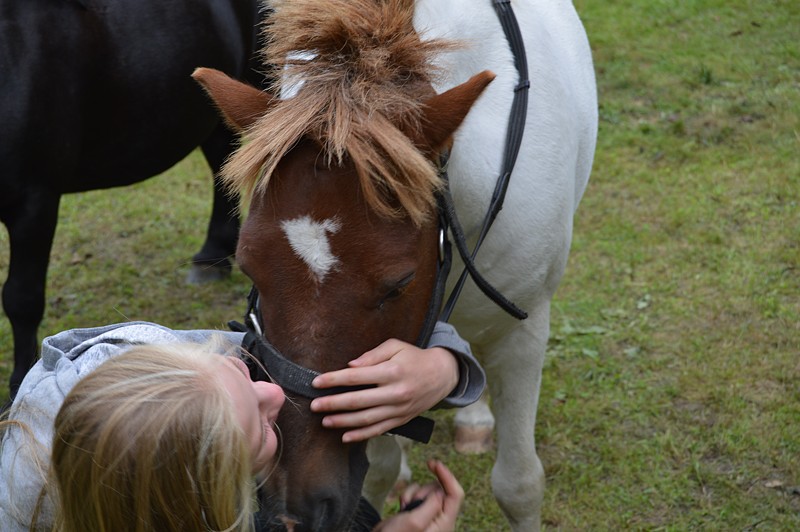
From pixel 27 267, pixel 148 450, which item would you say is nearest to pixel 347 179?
pixel 148 450

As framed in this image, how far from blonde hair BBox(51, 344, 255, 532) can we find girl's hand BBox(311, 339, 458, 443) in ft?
0.80

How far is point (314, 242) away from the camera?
157 cm

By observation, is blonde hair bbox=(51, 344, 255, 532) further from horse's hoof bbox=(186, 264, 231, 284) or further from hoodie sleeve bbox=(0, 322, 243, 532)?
horse's hoof bbox=(186, 264, 231, 284)

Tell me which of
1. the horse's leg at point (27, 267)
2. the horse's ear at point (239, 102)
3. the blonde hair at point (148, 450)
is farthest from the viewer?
the horse's leg at point (27, 267)

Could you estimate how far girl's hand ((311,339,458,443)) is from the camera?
5.10ft

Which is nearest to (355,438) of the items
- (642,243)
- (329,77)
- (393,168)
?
(393,168)

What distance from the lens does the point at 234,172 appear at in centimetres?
163

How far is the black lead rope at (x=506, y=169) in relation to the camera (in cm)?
195

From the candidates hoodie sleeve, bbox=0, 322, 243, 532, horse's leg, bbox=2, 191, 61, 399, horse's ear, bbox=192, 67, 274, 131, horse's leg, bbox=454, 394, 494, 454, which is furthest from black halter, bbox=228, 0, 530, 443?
horse's leg, bbox=2, 191, 61, 399

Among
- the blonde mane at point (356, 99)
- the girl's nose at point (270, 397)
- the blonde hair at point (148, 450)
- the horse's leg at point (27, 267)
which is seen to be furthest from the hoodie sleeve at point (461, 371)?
the horse's leg at point (27, 267)

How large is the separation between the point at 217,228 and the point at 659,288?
2.32m

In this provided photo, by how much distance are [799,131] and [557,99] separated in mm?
3825

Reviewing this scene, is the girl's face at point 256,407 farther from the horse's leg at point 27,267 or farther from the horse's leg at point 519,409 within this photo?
the horse's leg at point 27,267

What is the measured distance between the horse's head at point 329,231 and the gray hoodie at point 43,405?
26cm
